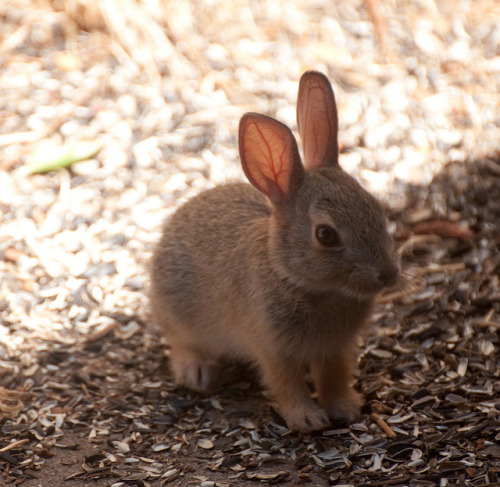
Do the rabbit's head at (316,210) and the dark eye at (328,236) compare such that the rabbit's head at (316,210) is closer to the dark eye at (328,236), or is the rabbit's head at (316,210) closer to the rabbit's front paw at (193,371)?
the dark eye at (328,236)

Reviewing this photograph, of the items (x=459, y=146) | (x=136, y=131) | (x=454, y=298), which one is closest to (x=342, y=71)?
(x=459, y=146)

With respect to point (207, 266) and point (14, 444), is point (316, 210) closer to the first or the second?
point (207, 266)

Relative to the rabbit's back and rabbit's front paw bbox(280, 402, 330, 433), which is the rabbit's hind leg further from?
rabbit's front paw bbox(280, 402, 330, 433)

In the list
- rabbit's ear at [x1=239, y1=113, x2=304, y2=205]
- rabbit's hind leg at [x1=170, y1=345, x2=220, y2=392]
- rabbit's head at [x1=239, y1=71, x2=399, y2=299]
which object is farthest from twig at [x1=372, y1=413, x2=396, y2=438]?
rabbit's ear at [x1=239, y1=113, x2=304, y2=205]

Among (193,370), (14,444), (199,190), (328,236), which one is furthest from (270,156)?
(199,190)

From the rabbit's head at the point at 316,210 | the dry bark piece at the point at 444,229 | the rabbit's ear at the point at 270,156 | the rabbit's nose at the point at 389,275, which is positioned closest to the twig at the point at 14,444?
the rabbit's head at the point at 316,210

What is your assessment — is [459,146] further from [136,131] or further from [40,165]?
[40,165]
